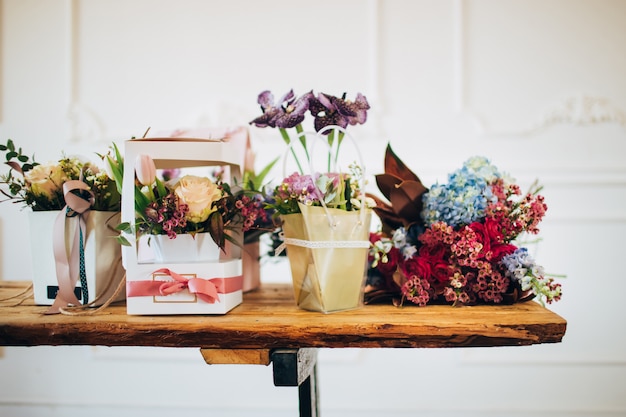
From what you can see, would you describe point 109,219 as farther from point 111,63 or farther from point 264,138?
point 111,63

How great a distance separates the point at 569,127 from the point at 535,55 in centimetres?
37

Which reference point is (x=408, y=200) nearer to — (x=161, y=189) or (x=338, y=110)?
(x=338, y=110)

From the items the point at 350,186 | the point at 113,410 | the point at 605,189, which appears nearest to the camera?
the point at 350,186

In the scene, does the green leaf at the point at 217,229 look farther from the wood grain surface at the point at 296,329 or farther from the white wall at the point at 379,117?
the white wall at the point at 379,117

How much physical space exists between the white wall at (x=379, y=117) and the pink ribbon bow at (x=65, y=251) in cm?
139

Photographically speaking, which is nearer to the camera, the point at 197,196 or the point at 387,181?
the point at 197,196

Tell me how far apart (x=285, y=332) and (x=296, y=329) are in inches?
0.9

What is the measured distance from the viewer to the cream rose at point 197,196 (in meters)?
1.08

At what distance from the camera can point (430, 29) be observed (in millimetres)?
2438

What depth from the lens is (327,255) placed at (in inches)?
43.3

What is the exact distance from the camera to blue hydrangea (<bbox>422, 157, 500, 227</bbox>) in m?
1.19

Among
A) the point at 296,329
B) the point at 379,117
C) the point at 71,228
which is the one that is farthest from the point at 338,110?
the point at 379,117

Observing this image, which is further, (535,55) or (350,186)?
(535,55)

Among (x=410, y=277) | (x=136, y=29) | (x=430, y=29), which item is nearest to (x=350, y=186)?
(x=410, y=277)
